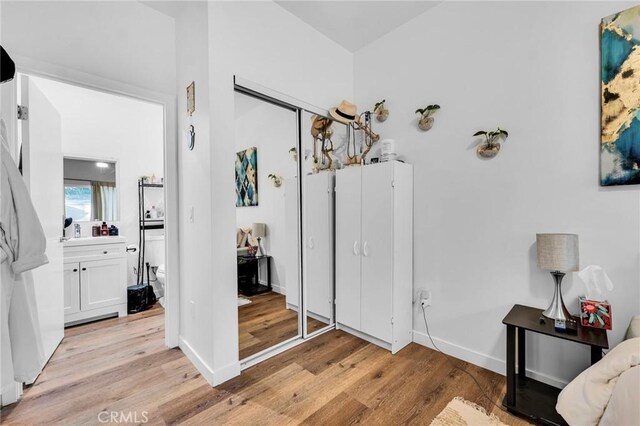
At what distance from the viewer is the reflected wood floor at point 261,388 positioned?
1.64 metres

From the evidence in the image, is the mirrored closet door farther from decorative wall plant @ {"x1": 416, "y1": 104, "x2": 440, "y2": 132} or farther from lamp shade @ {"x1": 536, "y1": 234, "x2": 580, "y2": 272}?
lamp shade @ {"x1": 536, "y1": 234, "x2": 580, "y2": 272}

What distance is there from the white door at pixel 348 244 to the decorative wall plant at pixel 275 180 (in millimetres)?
568

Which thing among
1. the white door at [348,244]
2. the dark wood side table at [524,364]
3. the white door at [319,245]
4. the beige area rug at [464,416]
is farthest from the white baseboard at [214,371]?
the dark wood side table at [524,364]

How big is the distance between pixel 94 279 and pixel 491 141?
13.4ft

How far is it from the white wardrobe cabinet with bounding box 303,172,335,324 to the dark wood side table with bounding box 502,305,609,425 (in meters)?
1.55

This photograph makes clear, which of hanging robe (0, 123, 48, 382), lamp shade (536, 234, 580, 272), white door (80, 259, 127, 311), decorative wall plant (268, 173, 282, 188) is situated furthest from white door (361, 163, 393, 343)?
white door (80, 259, 127, 311)

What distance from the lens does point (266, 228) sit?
2.57 m

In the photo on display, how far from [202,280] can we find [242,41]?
1842mm

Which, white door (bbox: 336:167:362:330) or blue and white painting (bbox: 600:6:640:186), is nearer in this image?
blue and white painting (bbox: 600:6:640:186)

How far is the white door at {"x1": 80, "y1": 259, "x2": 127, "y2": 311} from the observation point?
296 cm

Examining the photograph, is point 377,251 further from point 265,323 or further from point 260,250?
point 265,323

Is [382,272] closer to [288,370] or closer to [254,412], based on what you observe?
[288,370]

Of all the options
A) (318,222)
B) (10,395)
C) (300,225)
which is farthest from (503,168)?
(10,395)

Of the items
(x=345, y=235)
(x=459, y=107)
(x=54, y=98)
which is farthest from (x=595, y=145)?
(x=54, y=98)
